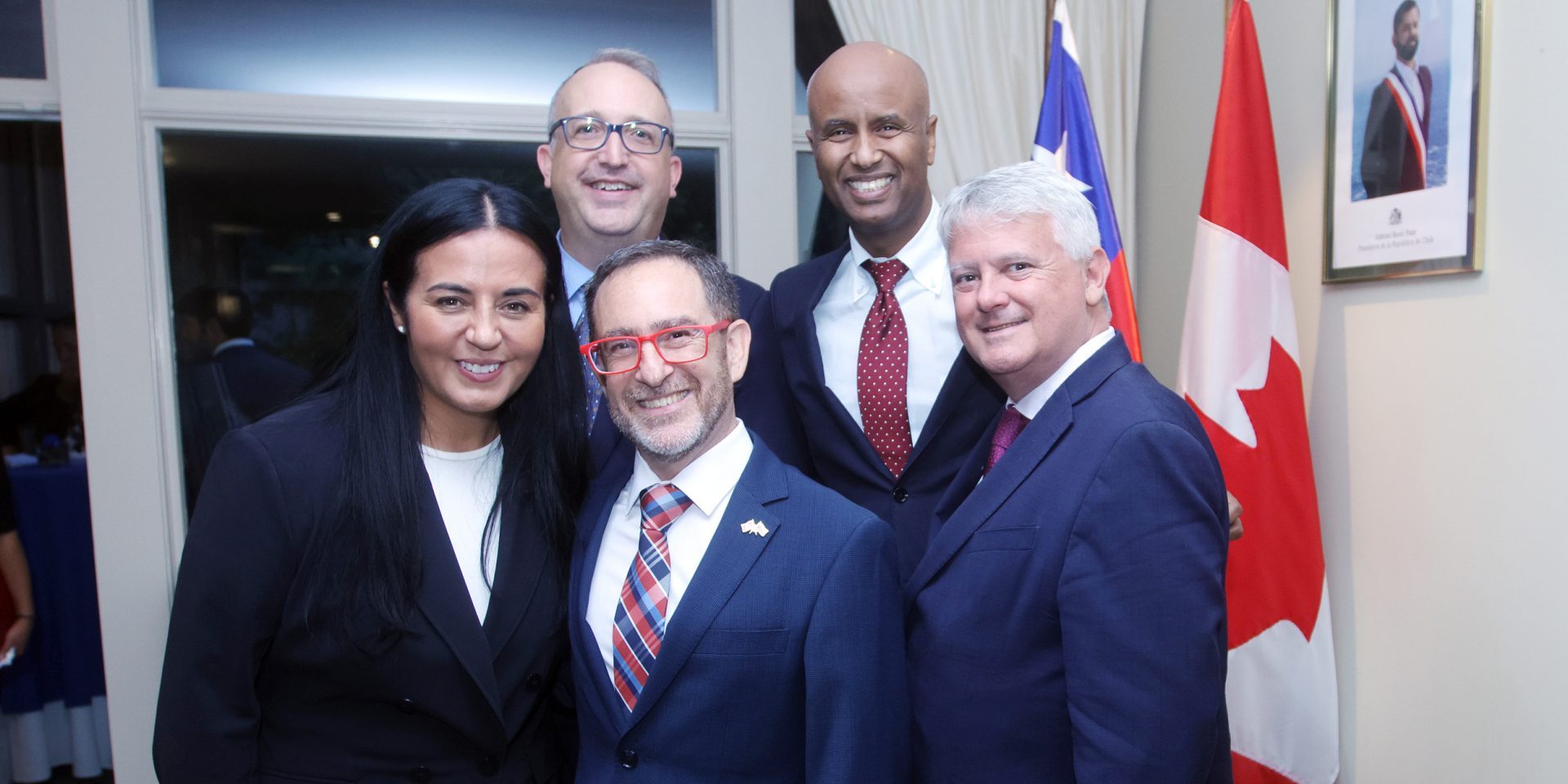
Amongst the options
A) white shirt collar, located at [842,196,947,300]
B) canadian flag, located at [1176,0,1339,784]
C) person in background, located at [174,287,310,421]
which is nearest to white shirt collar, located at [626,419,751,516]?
white shirt collar, located at [842,196,947,300]

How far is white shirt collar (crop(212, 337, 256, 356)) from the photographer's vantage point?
334 centimetres

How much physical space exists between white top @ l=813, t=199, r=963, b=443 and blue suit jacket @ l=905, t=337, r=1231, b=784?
524 mm

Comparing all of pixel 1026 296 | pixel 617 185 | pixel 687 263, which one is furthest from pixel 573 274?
pixel 1026 296

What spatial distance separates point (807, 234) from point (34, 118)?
8.71ft

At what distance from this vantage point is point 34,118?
3123 mm

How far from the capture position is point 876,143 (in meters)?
2.11

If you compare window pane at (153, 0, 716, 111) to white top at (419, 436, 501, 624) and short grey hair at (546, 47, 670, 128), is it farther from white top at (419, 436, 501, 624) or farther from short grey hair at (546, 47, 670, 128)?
white top at (419, 436, 501, 624)

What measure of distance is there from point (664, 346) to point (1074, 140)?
6.25 feet

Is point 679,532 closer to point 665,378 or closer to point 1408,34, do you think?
point 665,378

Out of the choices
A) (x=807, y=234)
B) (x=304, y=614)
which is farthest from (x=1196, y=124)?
(x=304, y=614)

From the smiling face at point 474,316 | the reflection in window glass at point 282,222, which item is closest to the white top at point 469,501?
the smiling face at point 474,316

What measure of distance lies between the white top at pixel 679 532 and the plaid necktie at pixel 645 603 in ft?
0.04

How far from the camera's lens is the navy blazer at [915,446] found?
1.89m

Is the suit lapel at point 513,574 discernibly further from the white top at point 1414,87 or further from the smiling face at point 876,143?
the white top at point 1414,87
